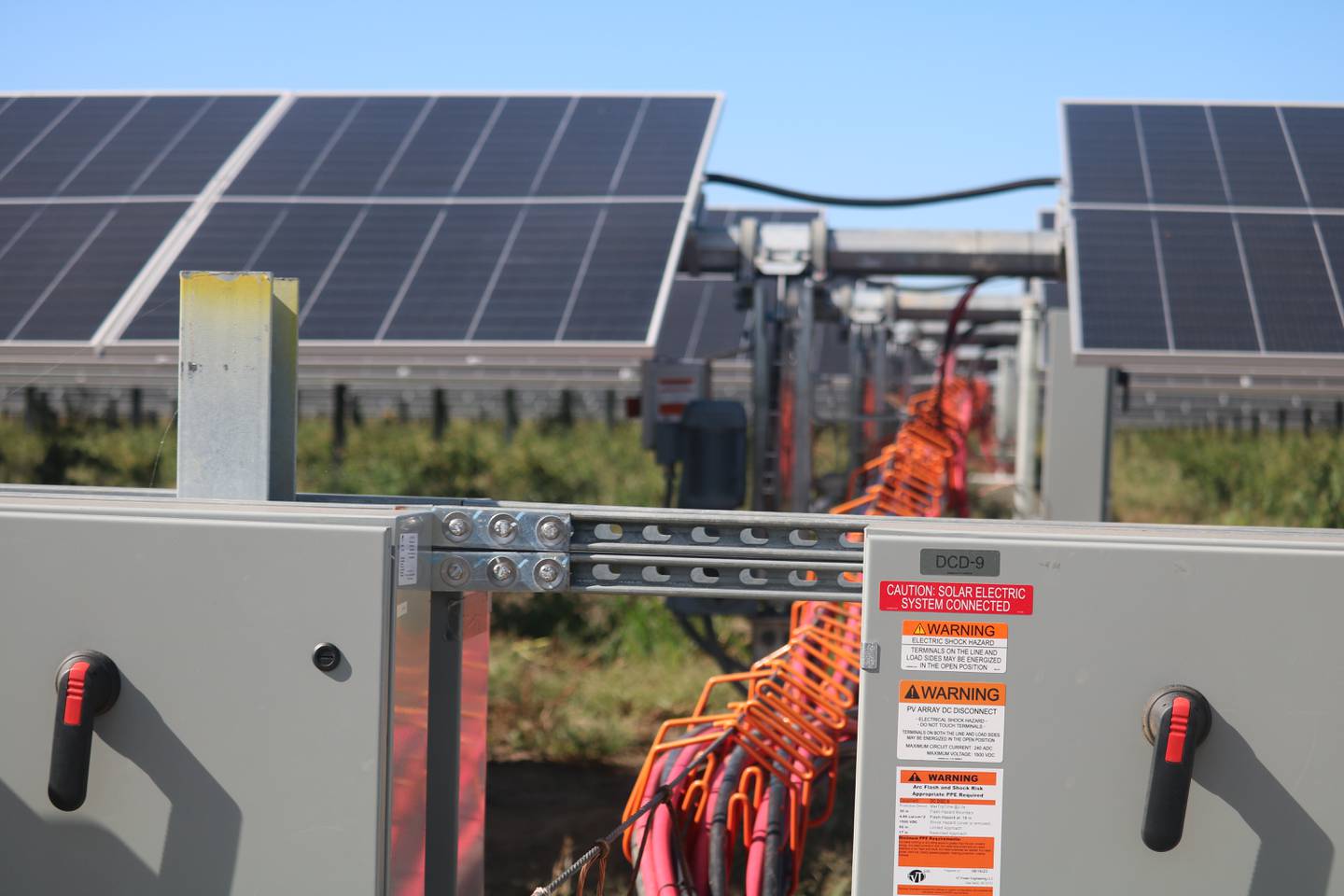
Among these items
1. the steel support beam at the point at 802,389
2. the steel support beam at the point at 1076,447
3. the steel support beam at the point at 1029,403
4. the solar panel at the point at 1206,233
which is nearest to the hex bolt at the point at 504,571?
the solar panel at the point at 1206,233

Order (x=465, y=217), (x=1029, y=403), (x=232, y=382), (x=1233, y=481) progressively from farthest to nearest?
(x=1233, y=481) → (x=1029, y=403) → (x=465, y=217) → (x=232, y=382)

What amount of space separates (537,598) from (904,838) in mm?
7424

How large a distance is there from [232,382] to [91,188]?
16.0 feet

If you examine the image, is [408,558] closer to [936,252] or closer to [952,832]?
[952,832]

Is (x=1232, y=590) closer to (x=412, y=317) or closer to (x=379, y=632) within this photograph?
(x=379, y=632)

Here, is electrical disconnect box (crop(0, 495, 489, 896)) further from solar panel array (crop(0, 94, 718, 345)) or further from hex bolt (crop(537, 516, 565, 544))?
solar panel array (crop(0, 94, 718, 345))

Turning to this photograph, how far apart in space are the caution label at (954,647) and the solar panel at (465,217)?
3.04 metres

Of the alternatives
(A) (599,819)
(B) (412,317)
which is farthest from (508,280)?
(A) (599,819)

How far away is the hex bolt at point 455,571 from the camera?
7.38 feet

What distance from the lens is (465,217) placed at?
6.17 m

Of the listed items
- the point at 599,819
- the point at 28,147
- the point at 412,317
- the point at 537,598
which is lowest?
the point at 599,819

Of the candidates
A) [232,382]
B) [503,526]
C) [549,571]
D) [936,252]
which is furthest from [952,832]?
[936,252]

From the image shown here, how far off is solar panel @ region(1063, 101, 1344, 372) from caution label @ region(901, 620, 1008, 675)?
3.36 metres

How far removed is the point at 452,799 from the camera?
2.32 m
